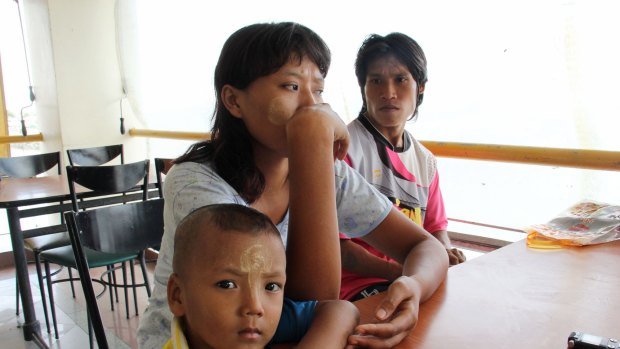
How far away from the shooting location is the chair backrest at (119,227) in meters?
1.61

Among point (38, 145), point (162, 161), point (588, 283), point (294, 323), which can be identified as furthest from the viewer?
point (38, 145)

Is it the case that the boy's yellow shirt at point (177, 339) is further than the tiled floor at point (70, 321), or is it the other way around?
the tiled floor at point (70, 321)

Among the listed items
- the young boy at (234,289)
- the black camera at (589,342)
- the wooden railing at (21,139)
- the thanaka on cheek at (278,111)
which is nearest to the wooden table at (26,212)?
the wooden railing at (21,139)

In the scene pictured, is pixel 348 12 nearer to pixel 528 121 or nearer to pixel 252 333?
pixel 528 121

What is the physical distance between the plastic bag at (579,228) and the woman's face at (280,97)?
0.73m

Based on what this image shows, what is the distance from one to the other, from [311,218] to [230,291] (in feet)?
0.78

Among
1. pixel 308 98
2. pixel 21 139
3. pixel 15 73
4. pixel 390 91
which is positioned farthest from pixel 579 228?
pixel 15 73

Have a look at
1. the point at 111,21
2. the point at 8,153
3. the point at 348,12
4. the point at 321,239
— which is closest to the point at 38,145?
the point at 8,153

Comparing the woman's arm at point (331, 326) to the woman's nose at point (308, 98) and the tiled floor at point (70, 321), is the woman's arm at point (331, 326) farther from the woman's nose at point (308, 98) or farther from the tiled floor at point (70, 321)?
the tiled floor at point (70, 321)

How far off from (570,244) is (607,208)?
36 cm

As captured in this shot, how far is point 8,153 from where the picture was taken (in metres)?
4.96

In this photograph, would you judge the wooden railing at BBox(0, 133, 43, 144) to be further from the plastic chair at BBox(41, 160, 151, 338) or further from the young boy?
the young boy

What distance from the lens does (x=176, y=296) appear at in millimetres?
748

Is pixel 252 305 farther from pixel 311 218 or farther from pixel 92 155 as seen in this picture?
pixel 92 155
